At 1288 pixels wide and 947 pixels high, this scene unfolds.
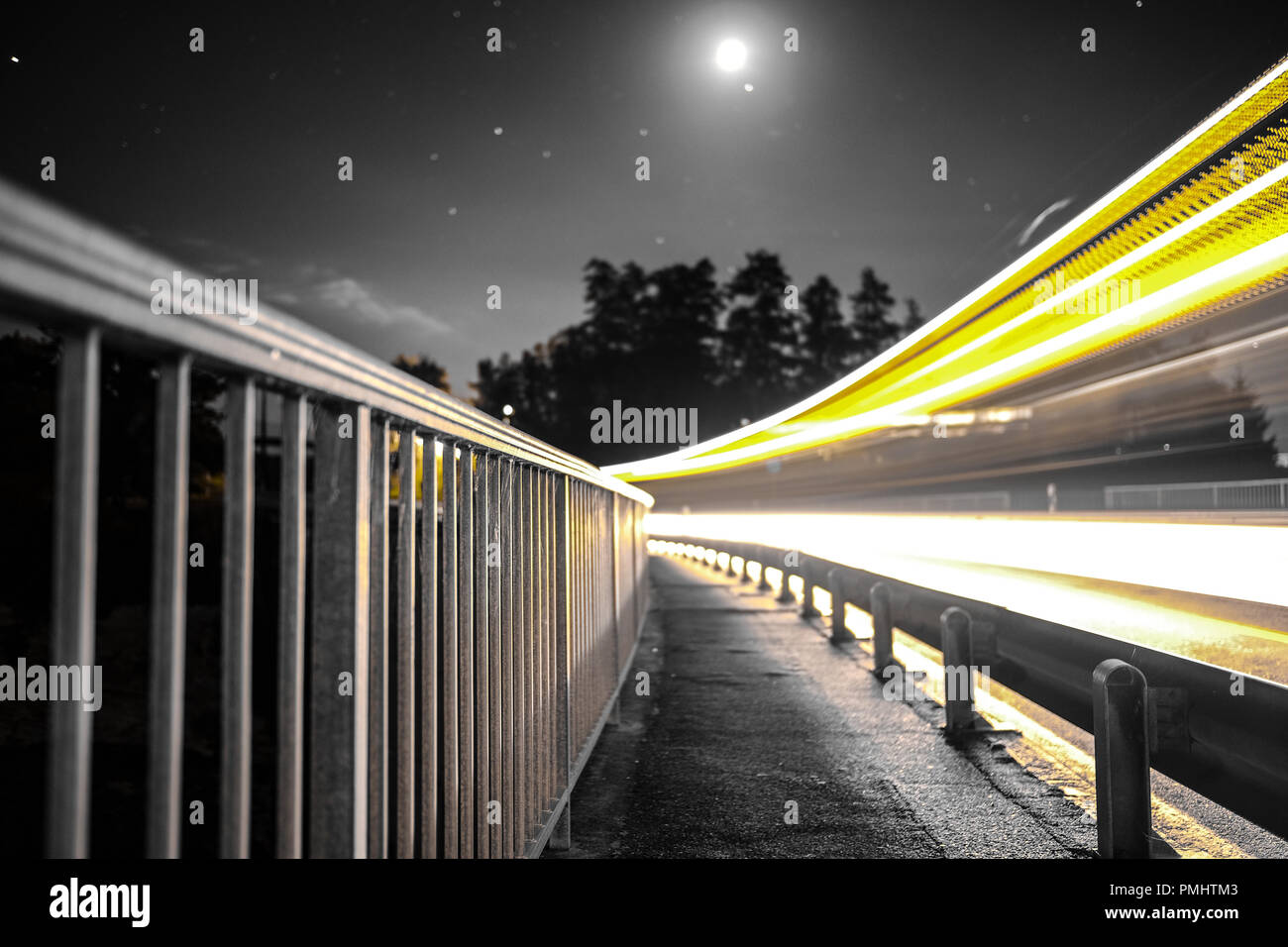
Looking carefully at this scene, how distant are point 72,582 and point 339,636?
0.76 metres

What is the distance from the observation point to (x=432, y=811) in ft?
8.10

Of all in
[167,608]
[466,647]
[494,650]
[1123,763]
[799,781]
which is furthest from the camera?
[799,781]

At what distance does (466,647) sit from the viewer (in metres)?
2.82

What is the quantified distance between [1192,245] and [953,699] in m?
6.56

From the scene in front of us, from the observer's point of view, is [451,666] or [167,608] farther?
[451,666]

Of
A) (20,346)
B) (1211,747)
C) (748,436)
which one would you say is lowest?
(1211,747)

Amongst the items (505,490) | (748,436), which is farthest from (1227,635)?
(748,436)

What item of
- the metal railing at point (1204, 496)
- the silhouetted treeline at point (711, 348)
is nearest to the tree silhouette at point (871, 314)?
the silhouetted treeline at point (711, 348)

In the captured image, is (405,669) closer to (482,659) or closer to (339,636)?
(339,636)

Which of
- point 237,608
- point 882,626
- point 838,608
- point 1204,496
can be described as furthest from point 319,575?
point 1204,496

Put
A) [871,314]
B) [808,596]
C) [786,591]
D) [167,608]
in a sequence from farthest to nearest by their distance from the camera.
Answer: [871,314] < [786,591] < [808,596] < [167,608]

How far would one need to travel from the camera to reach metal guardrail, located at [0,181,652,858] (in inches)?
47.2

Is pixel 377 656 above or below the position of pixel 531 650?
above
